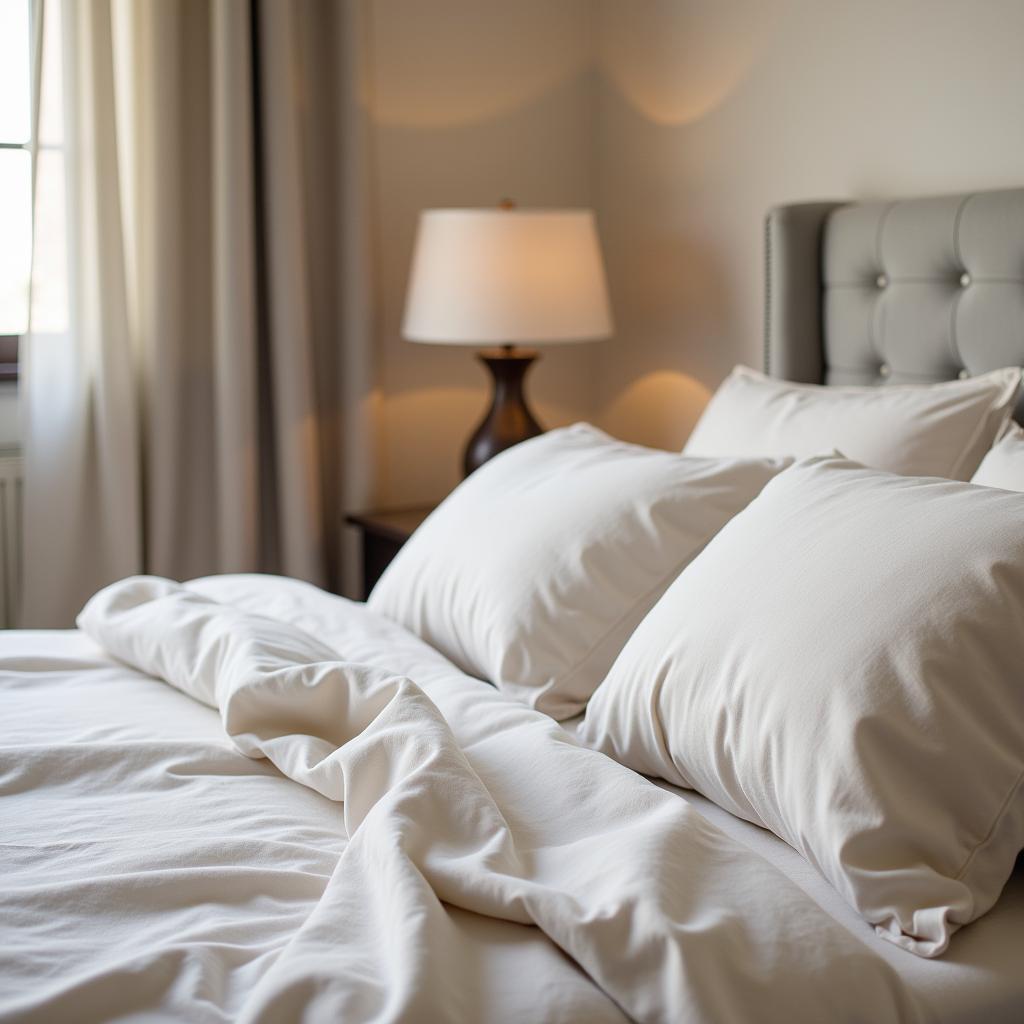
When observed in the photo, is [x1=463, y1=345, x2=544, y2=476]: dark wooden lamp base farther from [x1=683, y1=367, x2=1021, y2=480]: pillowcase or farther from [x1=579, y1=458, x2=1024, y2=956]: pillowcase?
[x1=579, y1=458, x2=1024, y2=956]: pillowcase

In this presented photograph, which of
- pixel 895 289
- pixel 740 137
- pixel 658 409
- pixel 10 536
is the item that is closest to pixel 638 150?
pixel 740 137

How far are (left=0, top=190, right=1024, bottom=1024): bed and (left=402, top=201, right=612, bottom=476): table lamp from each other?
1.22 meters

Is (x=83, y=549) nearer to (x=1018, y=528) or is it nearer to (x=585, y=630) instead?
(x=585, y=630)

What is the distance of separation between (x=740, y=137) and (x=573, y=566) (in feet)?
5.01

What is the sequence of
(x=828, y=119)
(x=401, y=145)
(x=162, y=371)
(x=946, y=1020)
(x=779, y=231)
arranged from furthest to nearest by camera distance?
(x=401, y=145) → (x=162, y=371) → (x=828, y=119) → (x=779, y=231) → (x=946, y=1020)

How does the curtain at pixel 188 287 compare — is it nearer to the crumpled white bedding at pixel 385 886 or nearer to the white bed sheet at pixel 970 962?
the crumpled white bedding at pixel 385 886

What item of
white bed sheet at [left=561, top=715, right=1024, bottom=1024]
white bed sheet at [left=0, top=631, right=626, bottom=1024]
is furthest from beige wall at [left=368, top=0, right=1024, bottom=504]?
white bed sheet at [left=0, top=631, right=626, bottom=1024]

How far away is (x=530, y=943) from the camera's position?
0.95 meters

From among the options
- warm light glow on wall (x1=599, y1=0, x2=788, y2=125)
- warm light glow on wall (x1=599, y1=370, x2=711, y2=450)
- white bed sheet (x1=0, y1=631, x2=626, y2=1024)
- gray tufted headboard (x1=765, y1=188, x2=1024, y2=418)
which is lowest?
white bed sheet (x1=0, y1=631, x2=626, y2=1024)

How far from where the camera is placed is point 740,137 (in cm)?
274

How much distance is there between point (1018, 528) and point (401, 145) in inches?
91.0

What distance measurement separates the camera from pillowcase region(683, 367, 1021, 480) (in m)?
1.72

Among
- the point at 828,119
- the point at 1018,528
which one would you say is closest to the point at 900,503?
the point at 1018,528

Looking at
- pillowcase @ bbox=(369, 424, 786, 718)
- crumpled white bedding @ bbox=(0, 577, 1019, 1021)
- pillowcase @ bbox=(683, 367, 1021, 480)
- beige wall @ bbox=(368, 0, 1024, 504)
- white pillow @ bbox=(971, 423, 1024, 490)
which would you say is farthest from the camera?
beige wall @ bbox=(368, 0, 1024, 504)
